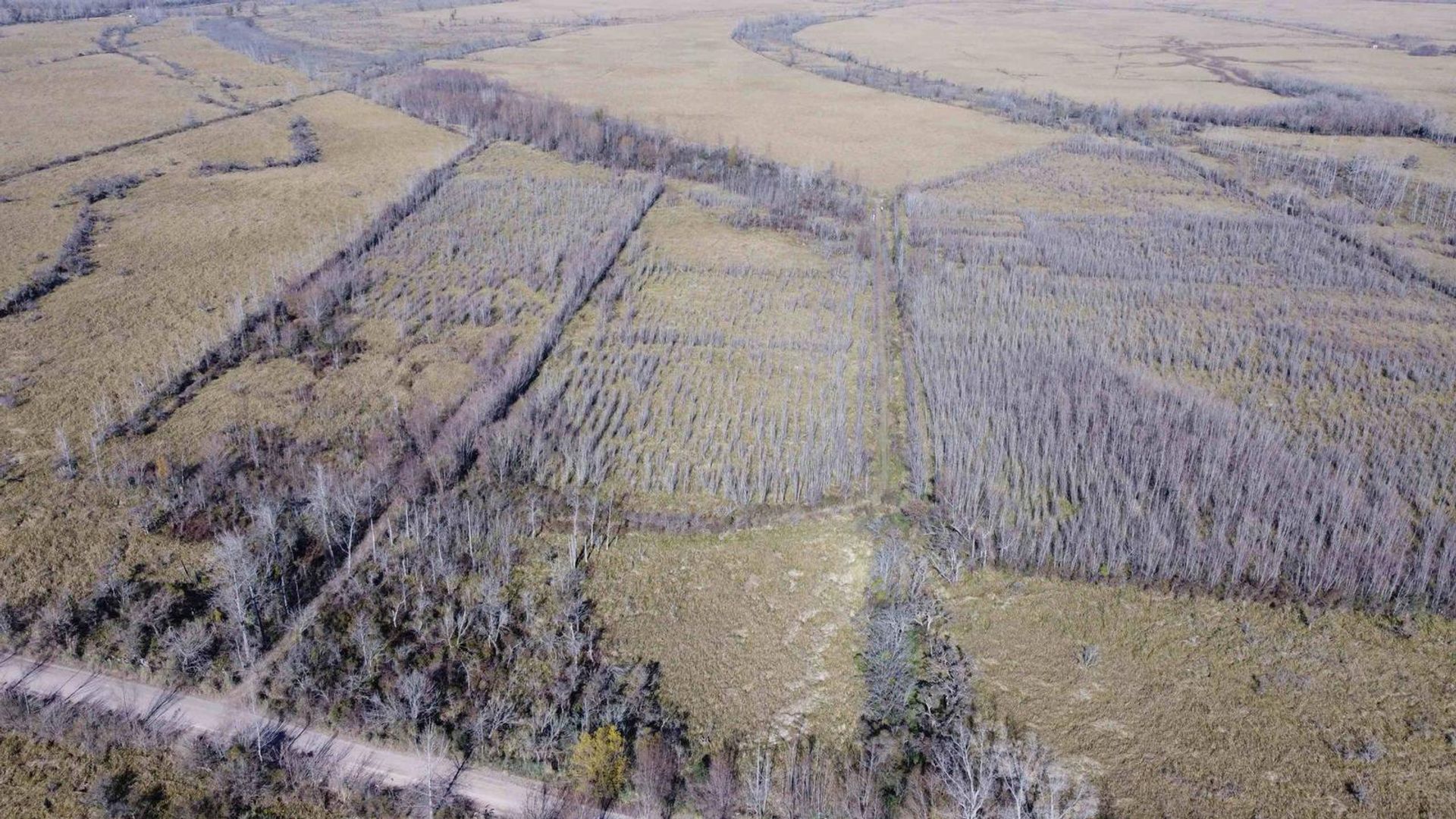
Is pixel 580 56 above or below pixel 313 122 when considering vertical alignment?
above

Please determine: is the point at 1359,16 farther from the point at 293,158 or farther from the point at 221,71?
the point at 221,71

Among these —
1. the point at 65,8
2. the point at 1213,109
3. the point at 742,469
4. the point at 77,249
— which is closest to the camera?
the point at 742,469

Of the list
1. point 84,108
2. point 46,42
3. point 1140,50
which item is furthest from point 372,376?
point 1140,50

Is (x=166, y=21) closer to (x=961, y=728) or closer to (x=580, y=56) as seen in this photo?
(x=580, y=56)

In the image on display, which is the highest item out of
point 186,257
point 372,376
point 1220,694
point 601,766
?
point 186,257

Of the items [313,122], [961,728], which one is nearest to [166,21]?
[313,122]


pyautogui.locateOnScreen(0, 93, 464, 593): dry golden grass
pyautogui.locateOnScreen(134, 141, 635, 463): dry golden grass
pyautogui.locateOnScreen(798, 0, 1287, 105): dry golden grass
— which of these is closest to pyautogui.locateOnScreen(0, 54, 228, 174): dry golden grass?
pyautogui.locateOnScreen(0, 93, 464, 593): dry golden grass

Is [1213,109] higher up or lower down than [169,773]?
higher up
